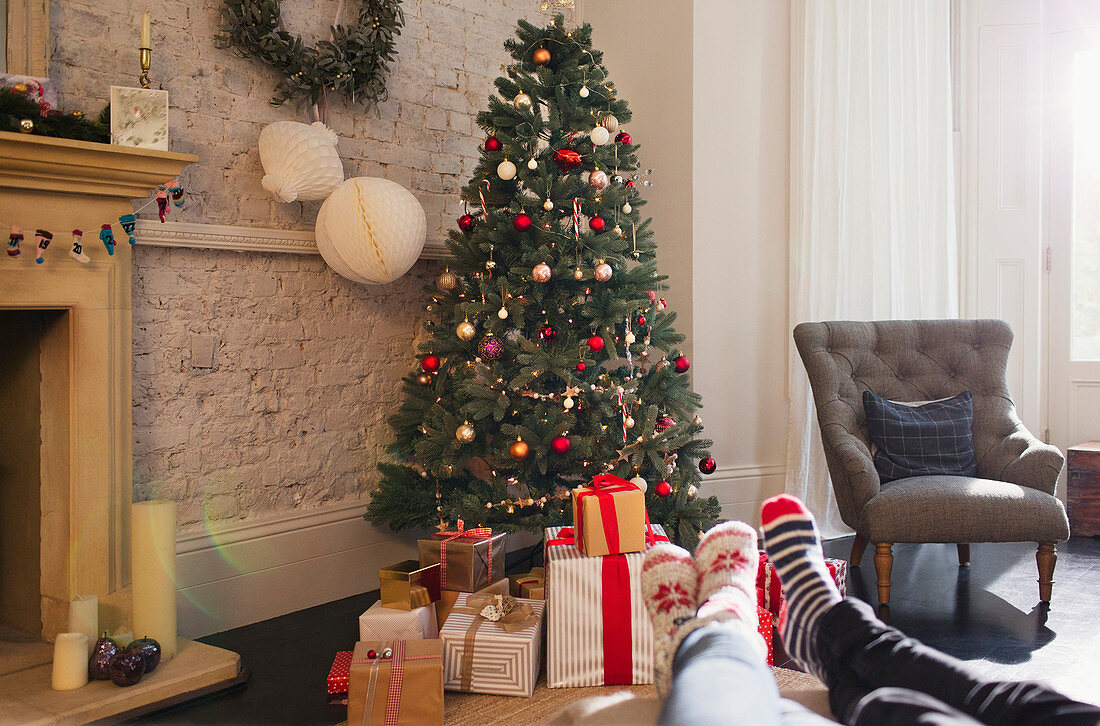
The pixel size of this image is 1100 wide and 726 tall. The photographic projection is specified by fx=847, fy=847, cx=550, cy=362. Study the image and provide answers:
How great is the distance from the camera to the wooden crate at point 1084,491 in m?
4.02

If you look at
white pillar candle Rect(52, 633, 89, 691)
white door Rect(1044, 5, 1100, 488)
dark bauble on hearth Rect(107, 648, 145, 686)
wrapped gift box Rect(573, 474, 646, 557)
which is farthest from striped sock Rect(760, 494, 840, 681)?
white door Rect(1044, 5, 1100, 488)

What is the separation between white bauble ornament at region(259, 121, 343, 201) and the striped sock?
2.13 meters

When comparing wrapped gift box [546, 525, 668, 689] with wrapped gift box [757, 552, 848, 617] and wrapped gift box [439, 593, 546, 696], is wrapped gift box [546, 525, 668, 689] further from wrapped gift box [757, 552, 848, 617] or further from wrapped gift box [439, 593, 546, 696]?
wrapped gift box [757, 552, 848, 617]

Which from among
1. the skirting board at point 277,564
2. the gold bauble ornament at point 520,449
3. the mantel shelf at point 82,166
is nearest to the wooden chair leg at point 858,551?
the gold bauble ornament at point 520,449

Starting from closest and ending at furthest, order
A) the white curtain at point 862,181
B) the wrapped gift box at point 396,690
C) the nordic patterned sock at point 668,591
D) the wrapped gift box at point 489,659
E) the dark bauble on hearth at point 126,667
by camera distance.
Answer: the nordic patterned sock at point 668,591, the wrapped gift box at point 396,690, the dark bauble on hearth at point 126,667, the wrapped gift box at point 489,659, the white curtain at point 862,181

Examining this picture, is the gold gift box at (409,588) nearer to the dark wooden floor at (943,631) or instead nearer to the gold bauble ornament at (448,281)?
the dark wooden floor at (943,631)

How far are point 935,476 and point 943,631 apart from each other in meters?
0.64

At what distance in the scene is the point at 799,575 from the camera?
110 centimetres

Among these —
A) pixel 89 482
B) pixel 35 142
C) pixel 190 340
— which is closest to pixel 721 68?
pixel 190 340

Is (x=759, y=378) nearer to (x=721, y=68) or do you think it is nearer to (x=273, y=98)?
(x=721, y=68)

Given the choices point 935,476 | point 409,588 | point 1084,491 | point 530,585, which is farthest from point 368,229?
point 1084,491

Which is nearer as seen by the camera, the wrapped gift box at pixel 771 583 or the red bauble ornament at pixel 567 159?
the wrapped gift box at pixel 771 583

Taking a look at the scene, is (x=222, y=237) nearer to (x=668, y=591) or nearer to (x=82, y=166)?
(x=82, y=166)

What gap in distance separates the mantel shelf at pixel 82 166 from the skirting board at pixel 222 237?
0.57 ft
